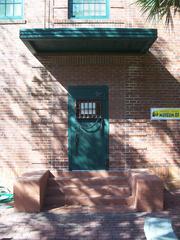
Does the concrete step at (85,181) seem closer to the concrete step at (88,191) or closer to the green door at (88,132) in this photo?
the concrete step at (88,191)

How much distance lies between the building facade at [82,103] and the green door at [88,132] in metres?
0.03

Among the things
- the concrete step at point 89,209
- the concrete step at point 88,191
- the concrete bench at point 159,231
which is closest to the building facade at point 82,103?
the concrete step at point 88,191

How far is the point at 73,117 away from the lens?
8.48 m

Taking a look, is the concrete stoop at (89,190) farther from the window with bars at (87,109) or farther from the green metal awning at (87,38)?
the green metal awning at (87,38)

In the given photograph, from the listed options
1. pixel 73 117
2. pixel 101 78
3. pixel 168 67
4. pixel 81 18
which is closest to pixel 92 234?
pixel 73 117

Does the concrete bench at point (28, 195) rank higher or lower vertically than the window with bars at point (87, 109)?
lower

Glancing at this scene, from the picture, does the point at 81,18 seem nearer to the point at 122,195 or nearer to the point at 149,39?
the point at 149,39

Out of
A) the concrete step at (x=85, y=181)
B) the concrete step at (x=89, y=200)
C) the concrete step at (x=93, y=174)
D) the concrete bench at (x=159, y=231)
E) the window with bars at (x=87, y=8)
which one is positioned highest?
the window with bars at (x=87, y=8)

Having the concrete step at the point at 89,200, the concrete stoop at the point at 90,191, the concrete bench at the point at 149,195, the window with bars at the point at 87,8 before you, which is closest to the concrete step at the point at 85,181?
the concrete stoop at the point at 90,191

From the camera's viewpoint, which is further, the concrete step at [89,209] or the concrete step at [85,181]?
the concrete step at [85,181]

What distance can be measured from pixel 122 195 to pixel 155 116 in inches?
92.8

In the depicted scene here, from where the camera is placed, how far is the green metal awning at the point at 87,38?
24.2 feet

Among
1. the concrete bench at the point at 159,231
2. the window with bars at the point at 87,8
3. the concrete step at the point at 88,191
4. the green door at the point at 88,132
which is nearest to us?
the concrete bench at the point at 159,231

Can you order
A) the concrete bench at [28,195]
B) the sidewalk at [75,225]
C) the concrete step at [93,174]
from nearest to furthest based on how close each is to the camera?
the sidewalk at [75,225] → the concrete bench at [28,195] → the concrete step at [93,174]
